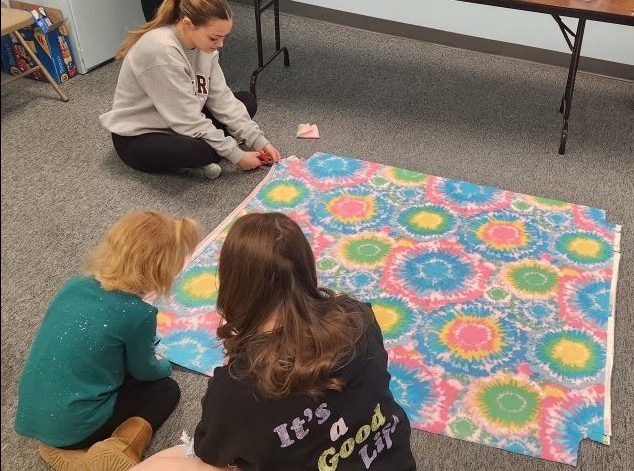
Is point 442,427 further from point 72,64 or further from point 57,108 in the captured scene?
point 72,64

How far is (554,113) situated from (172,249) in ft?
6.91

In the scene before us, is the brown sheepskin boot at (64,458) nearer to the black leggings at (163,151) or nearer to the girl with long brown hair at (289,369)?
the girl with long brown hair at (289,369)

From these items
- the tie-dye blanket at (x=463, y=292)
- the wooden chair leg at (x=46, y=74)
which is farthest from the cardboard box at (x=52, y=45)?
the tie-dye blanket at (x=463, y=292)

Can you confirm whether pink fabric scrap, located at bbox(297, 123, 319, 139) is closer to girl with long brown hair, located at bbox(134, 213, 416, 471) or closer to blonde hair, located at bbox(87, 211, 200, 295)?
blonde hair, located at bbox(87, 211, 200, 295)

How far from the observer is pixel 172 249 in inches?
54.9

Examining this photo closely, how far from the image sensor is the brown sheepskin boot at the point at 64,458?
1408 millimetres

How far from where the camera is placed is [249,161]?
2.46m

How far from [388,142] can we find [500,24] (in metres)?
1.11

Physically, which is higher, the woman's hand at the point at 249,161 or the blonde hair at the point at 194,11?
the blonde hair at the point at 194,11

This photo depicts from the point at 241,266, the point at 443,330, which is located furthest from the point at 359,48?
the point at 241,266

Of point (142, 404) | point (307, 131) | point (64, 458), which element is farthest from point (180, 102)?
point (64, 458)

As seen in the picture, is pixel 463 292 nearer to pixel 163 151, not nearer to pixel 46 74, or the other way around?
pixel 163 151

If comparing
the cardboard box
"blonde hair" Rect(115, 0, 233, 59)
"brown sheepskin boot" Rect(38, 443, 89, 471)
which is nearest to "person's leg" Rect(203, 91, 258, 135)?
"blonde hair" Rect(115, 0, 233, 59)

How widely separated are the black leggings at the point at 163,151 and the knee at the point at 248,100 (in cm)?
33
